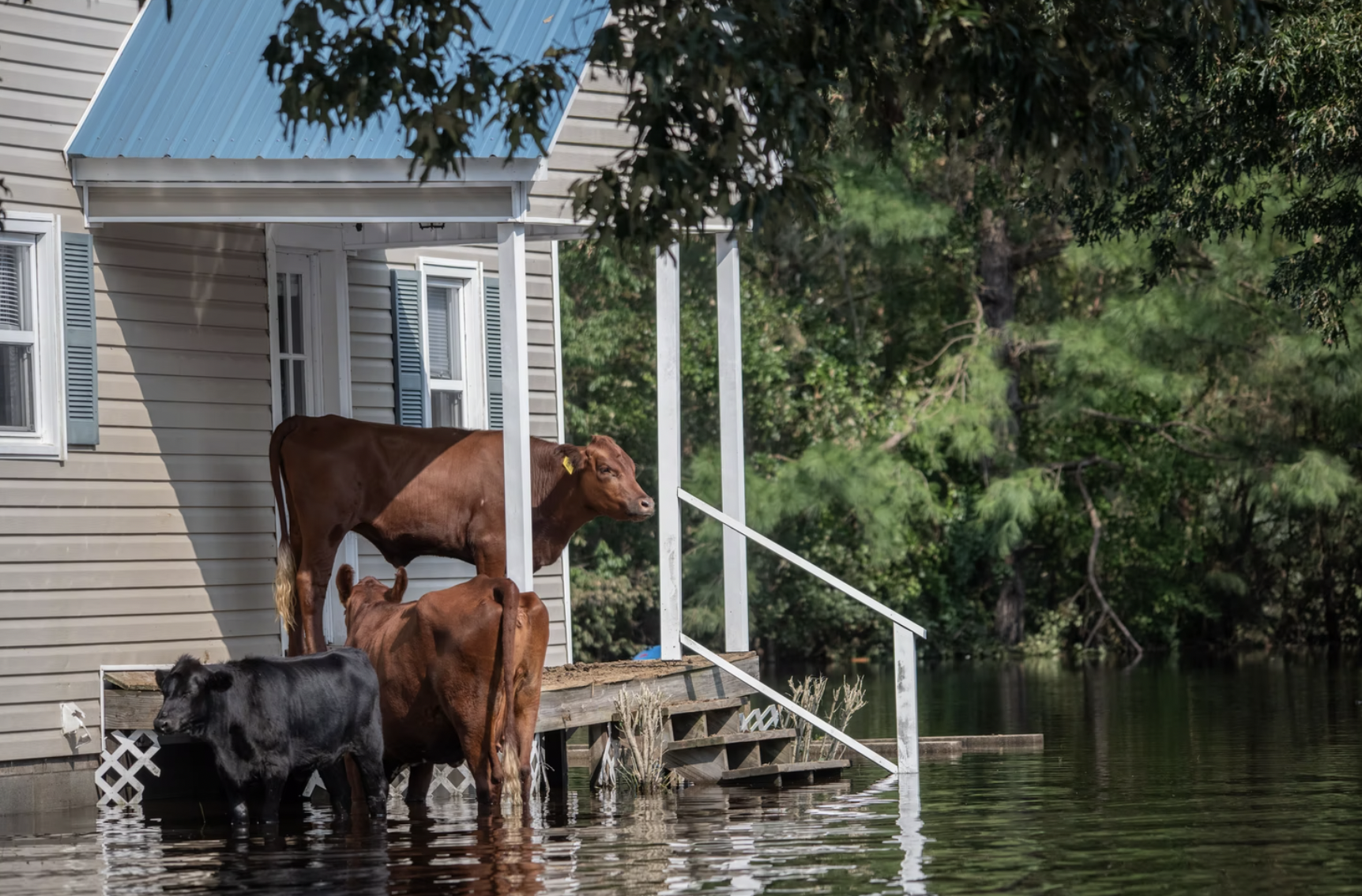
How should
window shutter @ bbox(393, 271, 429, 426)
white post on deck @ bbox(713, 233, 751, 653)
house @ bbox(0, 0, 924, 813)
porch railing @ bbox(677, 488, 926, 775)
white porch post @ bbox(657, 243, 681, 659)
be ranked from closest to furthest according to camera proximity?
house @ bbox(0, 0, 924, 813)
porch railing @ bbox(677, 488, 926, 775)
white porch post @ bbox(657, 243, 681, 659)
white post on deck @ bbox(713, 233, 751, 653)
window shutter @ bbox(393, 271, 429, 426)

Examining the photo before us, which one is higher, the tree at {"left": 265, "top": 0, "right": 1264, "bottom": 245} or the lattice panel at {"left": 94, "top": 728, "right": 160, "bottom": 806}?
the tree at {"left": 265, "top": 0, "right": 1264, "bottom": 245}

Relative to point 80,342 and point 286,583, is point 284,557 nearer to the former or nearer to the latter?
point 286,583

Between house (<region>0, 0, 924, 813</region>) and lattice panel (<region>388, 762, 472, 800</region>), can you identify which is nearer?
house (<region>0, 0, 924, 813</region>)

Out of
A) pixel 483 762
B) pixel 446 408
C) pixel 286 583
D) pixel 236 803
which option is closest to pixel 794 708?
pixel 483 762

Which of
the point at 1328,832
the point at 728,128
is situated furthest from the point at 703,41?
the point at 1328,832

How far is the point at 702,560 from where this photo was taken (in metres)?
36.2

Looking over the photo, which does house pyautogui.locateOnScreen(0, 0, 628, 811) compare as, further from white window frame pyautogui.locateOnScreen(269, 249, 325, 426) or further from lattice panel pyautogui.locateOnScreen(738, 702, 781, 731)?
lattice panel pyautogui.locateOnScreen(738, 702, 781, 731)

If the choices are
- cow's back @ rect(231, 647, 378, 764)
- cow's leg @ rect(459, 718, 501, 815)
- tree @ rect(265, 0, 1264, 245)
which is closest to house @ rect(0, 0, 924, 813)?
cow's leg @ rect(459, 718, 501, 815)

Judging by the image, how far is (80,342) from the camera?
1317 cm

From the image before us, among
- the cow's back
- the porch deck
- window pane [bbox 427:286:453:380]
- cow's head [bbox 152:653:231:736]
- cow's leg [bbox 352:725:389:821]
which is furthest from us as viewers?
window pane [bbox 427:286:453:380]

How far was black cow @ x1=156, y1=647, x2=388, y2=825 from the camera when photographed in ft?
37.6

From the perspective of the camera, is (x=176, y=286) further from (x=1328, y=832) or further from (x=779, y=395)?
(x=779, y=395)

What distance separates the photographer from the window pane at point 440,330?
16.1 m

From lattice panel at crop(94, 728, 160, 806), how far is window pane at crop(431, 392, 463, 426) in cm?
397
